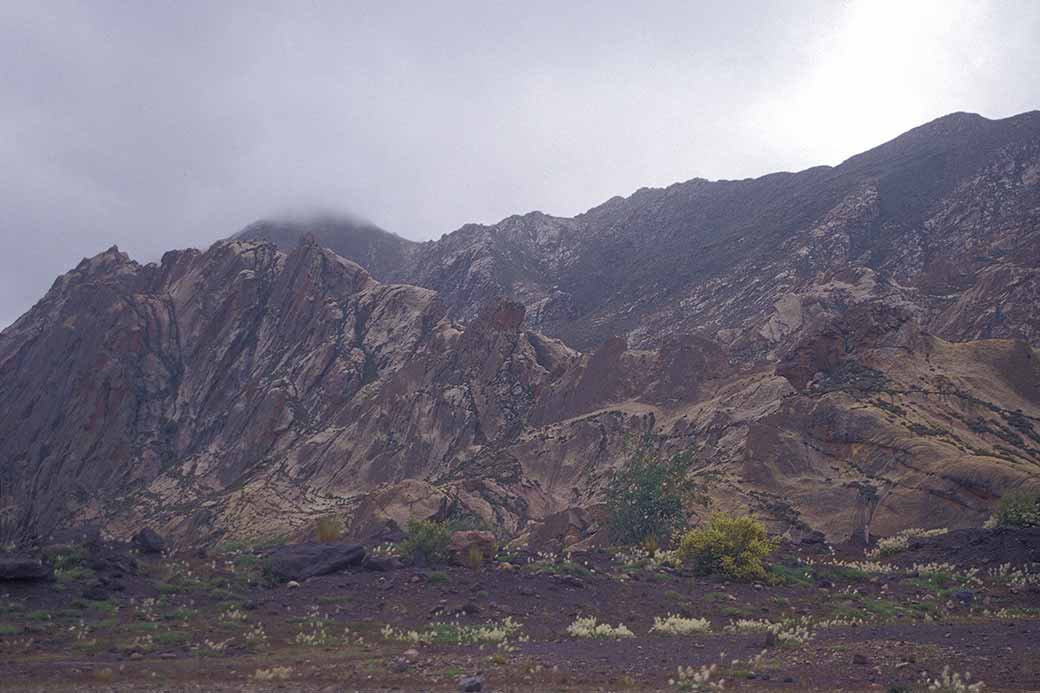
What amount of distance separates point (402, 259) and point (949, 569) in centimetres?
14376

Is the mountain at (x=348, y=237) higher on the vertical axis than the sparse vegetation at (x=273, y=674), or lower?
higher

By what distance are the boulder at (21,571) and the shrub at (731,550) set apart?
1925cm

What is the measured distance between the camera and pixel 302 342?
294 feet

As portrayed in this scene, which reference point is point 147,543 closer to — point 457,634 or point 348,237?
point 457,634

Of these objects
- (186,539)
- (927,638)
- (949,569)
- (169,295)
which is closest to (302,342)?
(169,295)

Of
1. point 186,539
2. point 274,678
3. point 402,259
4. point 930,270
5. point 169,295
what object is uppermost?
point 402,259

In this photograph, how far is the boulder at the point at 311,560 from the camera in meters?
23.8

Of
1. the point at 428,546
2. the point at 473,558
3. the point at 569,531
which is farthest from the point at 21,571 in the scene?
the point at 569,531

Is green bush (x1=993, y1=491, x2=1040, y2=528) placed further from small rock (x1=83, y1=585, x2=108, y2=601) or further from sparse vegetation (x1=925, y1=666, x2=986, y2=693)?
small rock (x1=83, y1=585, x2=108, y2=601)

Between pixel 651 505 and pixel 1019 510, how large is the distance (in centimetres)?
1523

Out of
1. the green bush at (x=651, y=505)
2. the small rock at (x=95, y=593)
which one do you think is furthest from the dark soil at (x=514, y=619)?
the green bush at (x=651, y=505)

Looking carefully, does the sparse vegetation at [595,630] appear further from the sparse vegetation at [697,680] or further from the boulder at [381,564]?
the boulder at [381,564]

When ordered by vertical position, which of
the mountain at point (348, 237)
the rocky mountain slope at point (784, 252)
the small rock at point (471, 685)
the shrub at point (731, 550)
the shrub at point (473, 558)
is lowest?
the shrub at point (731, 550)

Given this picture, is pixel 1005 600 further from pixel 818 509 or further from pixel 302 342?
pixel 302 342
